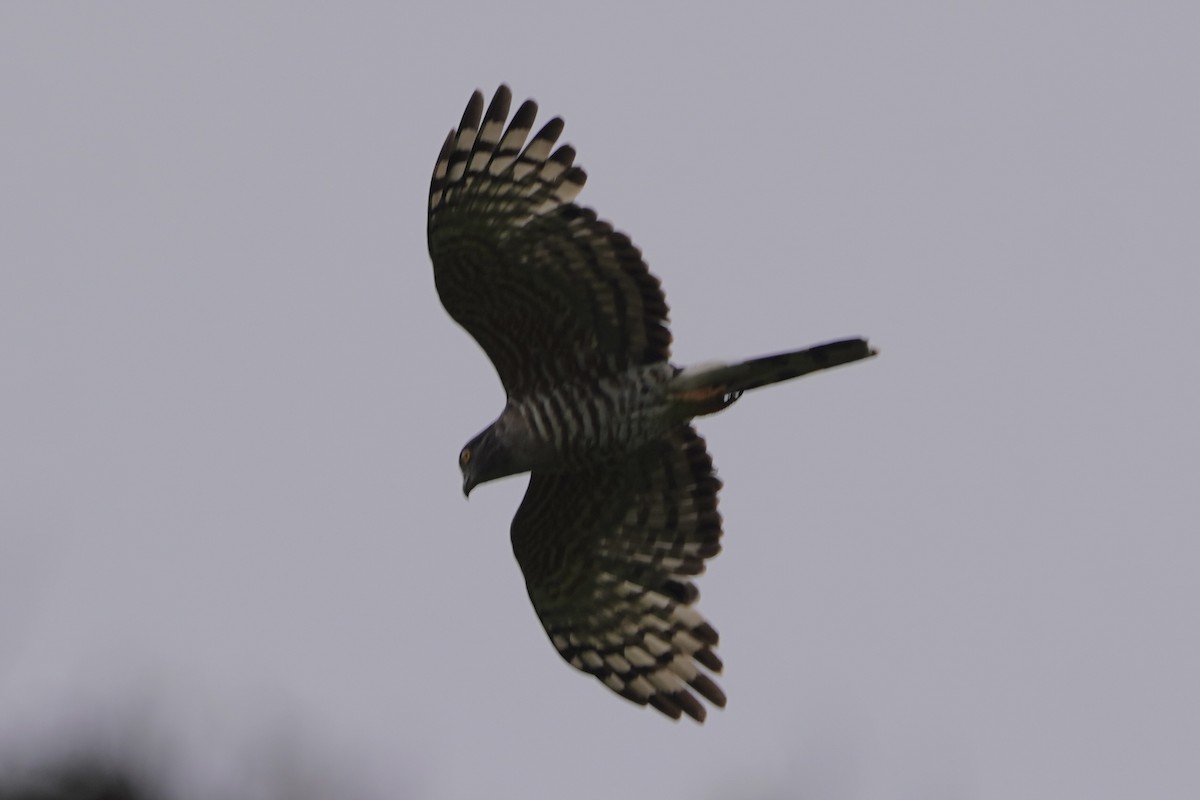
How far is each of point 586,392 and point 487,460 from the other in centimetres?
67

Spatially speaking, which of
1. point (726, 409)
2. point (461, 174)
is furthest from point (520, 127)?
point (726, 409)

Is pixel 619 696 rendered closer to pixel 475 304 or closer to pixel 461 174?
pixel 475 304

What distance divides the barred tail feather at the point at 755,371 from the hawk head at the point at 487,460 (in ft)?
3.31

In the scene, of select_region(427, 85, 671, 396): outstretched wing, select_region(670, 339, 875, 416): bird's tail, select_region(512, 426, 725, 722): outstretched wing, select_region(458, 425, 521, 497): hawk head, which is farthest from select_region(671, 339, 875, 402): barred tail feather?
select_region(458, 425, 521, 497): hawk head

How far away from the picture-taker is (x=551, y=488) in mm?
9602

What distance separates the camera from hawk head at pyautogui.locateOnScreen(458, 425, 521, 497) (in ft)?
29.6

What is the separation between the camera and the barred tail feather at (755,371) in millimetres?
8430

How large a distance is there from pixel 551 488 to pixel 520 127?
2184 mm

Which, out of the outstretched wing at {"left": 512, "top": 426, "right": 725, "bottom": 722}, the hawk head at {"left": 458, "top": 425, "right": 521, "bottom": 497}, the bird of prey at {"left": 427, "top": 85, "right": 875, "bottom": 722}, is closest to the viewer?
the bird of prey at {"left": 427, "top": 85, "right": 875, "bottom": 722}

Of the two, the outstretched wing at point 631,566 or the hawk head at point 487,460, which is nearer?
the hawk head at point 487,460

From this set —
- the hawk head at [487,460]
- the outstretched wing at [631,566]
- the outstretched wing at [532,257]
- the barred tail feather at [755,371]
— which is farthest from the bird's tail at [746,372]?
the hawk head at [487,460]

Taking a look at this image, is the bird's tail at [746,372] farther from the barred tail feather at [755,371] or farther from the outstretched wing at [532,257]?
the outstretched wing at [532,257]

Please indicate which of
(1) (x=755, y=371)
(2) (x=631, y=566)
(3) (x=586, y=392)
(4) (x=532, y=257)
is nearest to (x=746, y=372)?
(1) (x=755, y=371)

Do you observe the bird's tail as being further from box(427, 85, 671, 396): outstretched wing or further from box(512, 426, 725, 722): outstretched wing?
box(512, 426, 725, 722): outstretched wing
